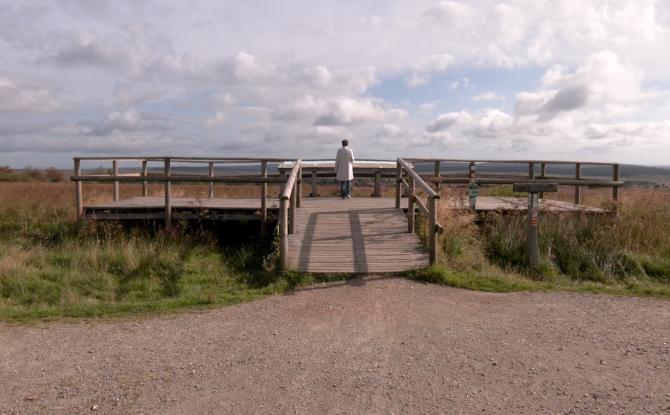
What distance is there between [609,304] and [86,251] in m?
8.84

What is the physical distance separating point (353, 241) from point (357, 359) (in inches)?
175

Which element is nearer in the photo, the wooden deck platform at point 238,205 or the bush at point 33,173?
the wooden deck platform at point 238,205

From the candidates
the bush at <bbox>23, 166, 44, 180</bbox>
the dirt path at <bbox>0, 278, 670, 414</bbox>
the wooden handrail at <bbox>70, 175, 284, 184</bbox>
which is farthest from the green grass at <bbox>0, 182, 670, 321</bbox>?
the bush at <bbox>23, 166, 44, 180</bbox>

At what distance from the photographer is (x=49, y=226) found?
11.6m

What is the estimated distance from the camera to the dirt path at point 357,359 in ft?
13.2

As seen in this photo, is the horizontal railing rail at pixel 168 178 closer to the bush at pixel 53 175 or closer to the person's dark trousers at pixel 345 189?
the person's dark trousers at pixel 345 189

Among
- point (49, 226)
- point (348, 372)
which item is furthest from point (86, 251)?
point (348, 372)

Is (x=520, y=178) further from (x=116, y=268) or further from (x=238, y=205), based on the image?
(x=116, y=268)

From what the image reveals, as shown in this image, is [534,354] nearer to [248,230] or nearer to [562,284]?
[562,284]

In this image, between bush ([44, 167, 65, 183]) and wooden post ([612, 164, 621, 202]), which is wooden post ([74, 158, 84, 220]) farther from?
bush ([44, 167, 65, 183])

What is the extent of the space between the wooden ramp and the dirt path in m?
1.33

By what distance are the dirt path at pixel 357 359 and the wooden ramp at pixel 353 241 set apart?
1333 mm

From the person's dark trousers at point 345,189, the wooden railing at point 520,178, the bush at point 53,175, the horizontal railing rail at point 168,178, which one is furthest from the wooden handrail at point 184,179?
the bush at point 53,175

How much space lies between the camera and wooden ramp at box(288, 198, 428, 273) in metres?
8.15
